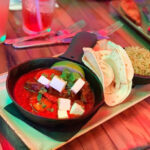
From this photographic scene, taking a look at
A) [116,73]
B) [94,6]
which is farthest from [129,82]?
[94,6]

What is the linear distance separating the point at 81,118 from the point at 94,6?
1125 mm

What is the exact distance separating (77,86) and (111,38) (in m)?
0.65

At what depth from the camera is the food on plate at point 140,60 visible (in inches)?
44.5

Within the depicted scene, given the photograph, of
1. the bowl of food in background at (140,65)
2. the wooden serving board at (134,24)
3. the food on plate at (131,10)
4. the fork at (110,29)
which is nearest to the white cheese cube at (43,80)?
the bowl of food in background at (140,65)

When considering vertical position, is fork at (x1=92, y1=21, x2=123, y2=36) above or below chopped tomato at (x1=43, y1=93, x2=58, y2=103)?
below

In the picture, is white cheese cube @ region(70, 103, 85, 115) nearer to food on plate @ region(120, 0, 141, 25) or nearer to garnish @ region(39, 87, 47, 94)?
garnish @ region(39, 87, 47, 94)

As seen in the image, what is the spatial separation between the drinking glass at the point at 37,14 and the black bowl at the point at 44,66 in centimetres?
36

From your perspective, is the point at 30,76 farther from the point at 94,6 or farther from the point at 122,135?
the point at 94,6

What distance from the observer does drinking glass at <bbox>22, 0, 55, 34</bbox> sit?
1345 mm

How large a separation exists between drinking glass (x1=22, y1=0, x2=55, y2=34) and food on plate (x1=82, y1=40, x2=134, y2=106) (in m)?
0.40

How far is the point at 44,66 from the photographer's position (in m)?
1.11

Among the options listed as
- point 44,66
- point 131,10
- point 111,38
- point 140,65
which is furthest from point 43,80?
point 131,10

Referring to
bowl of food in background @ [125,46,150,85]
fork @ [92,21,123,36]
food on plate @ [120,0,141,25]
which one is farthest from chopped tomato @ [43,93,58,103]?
food on plate @ [120,0,141,25]

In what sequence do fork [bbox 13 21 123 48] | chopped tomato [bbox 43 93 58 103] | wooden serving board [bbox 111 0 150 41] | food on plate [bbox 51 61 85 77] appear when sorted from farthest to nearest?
wooden serving board [bbox 111 0 150 41] < fork [bbox 13 21 123 48] < food on plate [bbox 51 61 85 77] < chopped tomato [bbox 43 93 58 103]
